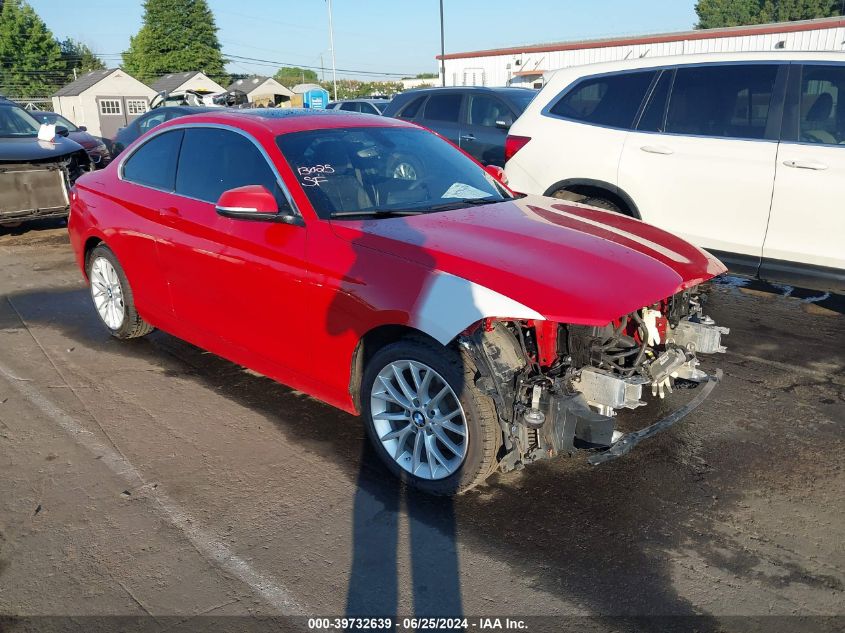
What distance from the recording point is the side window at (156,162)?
490cm

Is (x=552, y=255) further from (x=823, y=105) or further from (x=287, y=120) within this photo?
(x=823, y=105)

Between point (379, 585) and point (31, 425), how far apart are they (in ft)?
8.62

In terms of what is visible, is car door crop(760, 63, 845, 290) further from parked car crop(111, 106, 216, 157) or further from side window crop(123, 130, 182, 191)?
parked car crop(111, 106, 216, 157)

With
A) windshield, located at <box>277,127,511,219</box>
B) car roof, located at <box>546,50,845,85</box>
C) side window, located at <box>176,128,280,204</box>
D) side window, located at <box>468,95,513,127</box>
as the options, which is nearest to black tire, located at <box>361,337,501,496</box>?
windshield, located at <box>277,127,511,219</box>

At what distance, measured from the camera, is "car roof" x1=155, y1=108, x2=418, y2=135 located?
174 inches

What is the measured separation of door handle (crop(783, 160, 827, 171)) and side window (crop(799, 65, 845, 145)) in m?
0.20

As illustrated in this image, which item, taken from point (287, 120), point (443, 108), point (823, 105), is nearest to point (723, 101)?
point (823, 105)

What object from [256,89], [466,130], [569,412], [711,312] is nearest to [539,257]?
[569,412]

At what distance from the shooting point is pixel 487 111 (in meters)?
9.91

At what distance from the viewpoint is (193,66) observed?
81.8m

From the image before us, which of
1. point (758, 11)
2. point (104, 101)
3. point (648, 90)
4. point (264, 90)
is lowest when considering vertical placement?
point (648, 90)

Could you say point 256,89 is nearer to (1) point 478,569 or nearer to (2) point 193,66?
(2) point 193,66

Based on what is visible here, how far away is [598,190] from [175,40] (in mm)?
86767

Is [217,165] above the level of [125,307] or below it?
above
